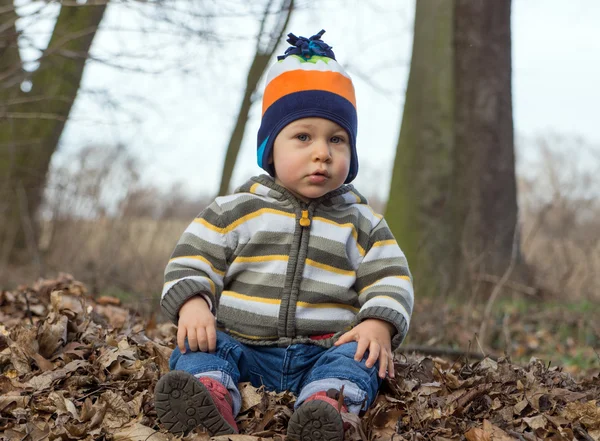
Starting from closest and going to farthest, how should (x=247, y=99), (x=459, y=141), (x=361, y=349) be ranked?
(x=361, y=349)
(x=247, y=99)
(x=459, y=141)

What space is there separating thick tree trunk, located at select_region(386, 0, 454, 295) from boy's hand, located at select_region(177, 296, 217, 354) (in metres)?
6.13

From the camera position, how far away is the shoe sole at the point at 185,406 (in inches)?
94.8

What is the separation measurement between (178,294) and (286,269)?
1.61ft

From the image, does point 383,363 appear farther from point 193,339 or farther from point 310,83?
point 310,83

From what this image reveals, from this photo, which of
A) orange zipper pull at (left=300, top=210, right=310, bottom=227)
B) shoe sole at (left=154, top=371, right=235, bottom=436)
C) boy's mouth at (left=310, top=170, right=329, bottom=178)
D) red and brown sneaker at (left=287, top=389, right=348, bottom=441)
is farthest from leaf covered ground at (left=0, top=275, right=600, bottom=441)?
boy's mouth at (left=310, top=170, right=329, bottom=178)

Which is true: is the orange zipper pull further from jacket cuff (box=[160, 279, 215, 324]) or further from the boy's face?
jacket cuff (box=[160, 279, 215, 324])

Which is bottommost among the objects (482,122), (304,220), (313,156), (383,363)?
(383,363)

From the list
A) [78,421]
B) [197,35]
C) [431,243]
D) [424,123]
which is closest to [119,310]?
[78,421]

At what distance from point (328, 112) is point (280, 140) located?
26 cm

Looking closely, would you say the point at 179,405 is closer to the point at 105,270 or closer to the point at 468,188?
the point at 105,270

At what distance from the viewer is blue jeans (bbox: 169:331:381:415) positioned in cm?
267

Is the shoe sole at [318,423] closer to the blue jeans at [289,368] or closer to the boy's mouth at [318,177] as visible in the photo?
the blue jeans at [289,368]

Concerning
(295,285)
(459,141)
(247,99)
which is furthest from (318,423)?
(459,141)

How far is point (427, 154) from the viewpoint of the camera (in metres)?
8.93
